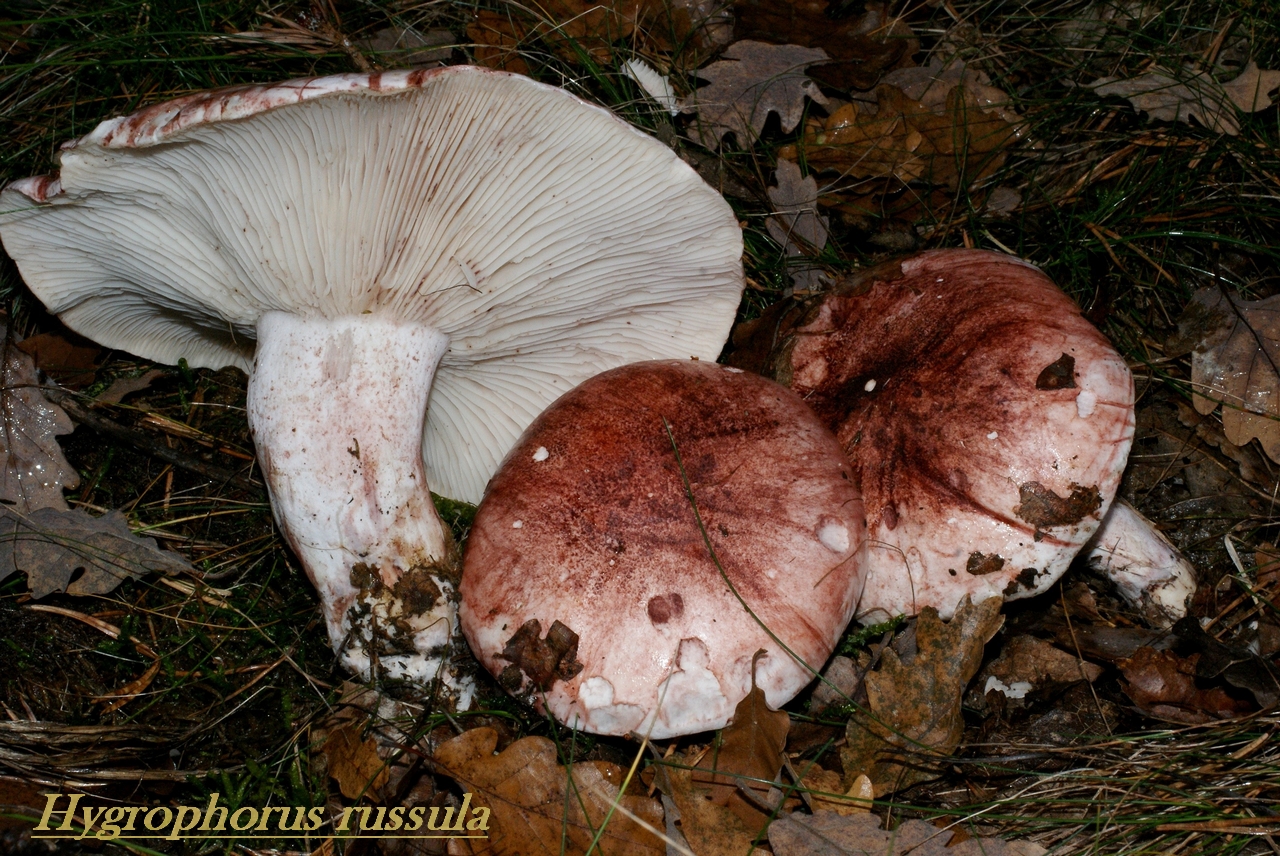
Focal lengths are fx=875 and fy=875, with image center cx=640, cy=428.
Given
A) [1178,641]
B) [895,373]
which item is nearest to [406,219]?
[895,373]

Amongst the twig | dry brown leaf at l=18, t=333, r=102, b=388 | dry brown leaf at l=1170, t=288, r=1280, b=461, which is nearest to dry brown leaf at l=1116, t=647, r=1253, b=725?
dry brown leaf at l=1170, t=288, r=1280, b=461

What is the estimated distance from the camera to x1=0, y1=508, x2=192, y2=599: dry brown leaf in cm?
299

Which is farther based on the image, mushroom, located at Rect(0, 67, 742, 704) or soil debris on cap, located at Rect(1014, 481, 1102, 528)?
soil debris on cap, located at Rect(1014, 481, 1102, 528)

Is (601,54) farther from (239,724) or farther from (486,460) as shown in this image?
(239,724)

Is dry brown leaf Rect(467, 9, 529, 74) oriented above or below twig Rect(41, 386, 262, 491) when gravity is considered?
above

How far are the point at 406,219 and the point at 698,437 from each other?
1082 millimetres

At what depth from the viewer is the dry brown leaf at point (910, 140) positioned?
3832 mm

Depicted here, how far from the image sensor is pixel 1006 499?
260 cm

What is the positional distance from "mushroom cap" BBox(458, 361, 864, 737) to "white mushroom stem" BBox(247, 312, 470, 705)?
0.61ft

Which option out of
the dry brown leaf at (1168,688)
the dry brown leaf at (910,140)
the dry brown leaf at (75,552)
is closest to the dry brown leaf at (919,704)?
the dry brown leaf at (1168,688)

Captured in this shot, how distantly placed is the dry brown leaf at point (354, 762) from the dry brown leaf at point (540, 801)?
20 centimetres

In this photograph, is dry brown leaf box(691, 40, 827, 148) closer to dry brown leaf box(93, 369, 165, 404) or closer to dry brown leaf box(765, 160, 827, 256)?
dry brown leaf box(765, 160, 827, 256)

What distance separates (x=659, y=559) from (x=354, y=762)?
1.17 meters

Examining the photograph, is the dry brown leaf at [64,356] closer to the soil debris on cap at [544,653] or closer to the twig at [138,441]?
the twig at [138,441]
